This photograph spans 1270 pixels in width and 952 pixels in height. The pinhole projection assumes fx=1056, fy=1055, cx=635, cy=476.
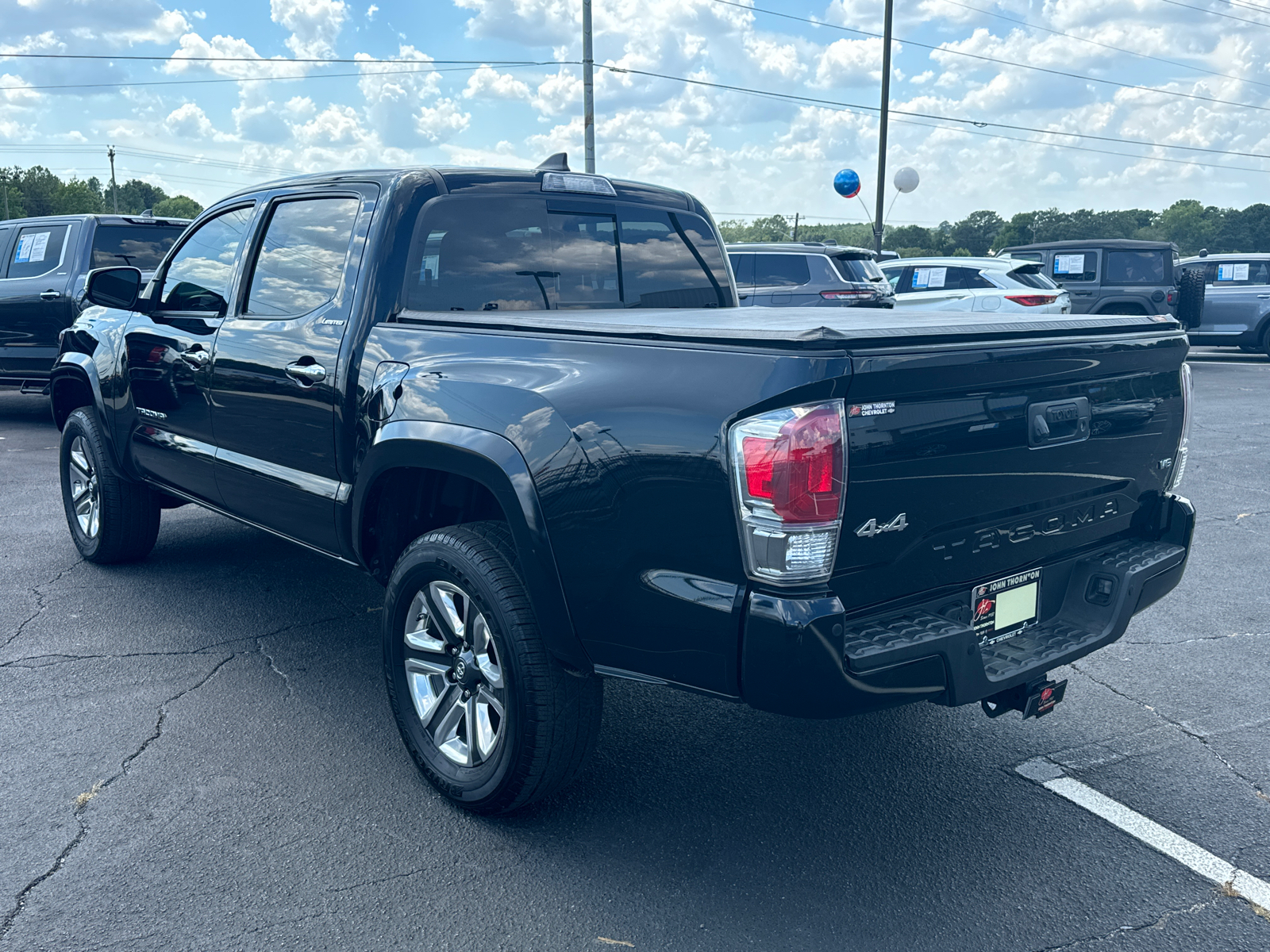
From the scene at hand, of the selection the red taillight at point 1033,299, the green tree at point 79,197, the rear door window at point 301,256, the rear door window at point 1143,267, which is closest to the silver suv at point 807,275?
the red taillight at point 1033,299

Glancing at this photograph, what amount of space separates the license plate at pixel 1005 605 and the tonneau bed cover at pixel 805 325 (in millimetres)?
669

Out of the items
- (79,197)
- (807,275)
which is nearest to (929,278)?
(807,275)

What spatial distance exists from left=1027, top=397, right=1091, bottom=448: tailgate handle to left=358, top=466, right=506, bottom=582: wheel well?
1.59 metres

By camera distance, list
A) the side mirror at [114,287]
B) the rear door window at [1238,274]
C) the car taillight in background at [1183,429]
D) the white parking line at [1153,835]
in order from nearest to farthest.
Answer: the white parking line at [1153,835]
the car taillight in background at [1183,429]
the side mirror at [114,287]
the rear door window at [1238,274]

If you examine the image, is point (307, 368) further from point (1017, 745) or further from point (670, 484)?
point (1017, 745)

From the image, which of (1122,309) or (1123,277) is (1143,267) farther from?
(1122,309)

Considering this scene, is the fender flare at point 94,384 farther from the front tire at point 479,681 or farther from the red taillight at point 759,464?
the red taillight at point 759,464

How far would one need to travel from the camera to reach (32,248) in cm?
1075

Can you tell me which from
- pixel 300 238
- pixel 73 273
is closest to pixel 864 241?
pixel 73 273

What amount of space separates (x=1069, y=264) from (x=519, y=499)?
16.3 metres

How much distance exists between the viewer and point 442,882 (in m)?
2.81

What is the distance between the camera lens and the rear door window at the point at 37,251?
10.5 meters

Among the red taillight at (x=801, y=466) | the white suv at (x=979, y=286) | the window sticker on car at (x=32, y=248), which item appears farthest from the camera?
the white suv at (x=979, y=286)

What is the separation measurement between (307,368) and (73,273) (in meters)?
8.08
